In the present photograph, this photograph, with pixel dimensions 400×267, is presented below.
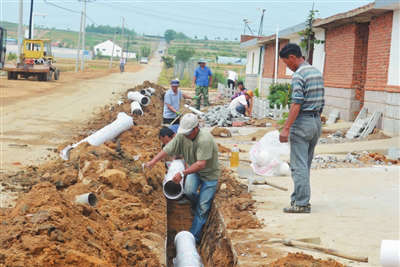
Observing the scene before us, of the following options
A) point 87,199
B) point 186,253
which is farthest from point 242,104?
point 87,199

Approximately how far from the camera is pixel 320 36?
21.4 metres

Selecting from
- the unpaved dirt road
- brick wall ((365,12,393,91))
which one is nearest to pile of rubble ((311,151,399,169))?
brick wall ((365,12,393,91))

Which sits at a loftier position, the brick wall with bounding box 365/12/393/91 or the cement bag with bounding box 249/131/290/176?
the brick wall with bounding box 365/12/393/91

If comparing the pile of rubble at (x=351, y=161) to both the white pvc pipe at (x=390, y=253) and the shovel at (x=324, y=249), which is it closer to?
the shovel at (x=324, y=249)

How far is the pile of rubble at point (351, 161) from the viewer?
1077 cm

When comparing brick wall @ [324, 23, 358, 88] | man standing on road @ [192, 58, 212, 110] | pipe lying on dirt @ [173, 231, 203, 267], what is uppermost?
brick wall @ [324, 23, 358, 88]

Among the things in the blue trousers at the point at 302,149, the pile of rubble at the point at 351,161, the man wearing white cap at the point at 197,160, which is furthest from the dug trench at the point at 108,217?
the pile of rubble at the point at 351,161

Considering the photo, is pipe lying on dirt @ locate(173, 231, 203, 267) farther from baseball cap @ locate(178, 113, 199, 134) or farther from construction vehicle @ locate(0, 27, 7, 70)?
construction vehicle @ locate(0, 27, 7, 70)

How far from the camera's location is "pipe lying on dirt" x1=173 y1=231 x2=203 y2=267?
6351mm

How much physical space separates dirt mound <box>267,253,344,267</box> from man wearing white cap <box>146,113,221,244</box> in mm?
2585

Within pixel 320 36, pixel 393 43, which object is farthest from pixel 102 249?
pixel 320 36

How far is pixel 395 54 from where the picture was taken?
1416cm

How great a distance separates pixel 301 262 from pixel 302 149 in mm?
2339

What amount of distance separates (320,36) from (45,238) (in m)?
18.5
